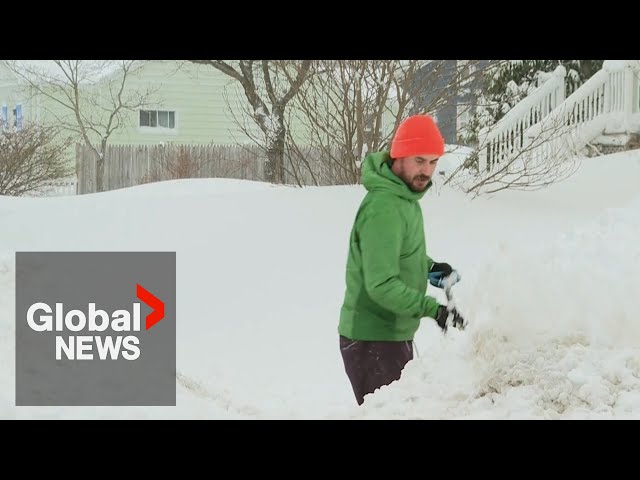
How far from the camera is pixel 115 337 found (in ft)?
16.3

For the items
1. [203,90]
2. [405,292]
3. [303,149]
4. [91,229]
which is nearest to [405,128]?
[405,292]

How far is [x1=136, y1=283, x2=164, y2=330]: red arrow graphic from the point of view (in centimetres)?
546

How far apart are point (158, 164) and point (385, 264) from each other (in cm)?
1419

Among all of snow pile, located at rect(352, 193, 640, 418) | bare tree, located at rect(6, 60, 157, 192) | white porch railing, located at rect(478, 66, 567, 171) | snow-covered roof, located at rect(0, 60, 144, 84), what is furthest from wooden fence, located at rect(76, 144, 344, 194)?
snow pile, located at rect(352, 193, 640, 418)

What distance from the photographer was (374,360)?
462cm

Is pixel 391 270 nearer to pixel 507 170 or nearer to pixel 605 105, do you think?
pixel 507 170

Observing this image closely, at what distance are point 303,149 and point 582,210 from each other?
345 cm

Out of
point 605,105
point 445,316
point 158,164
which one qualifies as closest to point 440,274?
point 445,316

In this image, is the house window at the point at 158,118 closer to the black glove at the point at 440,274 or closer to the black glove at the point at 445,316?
the black glove at the point at 440,274

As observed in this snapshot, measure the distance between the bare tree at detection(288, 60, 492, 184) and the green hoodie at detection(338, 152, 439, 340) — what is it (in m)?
5.15

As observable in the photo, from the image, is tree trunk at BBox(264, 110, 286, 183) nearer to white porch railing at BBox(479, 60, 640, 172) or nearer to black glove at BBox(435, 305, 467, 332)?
white porch railing at BBox(479, 60, 640, 172)

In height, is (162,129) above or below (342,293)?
above

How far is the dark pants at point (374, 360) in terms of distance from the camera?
15.1 ft

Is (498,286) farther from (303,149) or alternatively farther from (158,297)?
(303,149)
